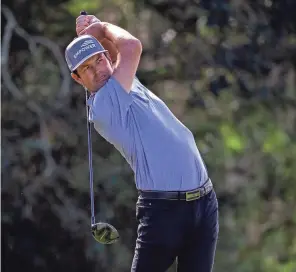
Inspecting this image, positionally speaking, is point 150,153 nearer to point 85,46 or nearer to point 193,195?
point 193,195

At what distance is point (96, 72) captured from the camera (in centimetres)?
306

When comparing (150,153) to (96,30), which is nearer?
(150,153)

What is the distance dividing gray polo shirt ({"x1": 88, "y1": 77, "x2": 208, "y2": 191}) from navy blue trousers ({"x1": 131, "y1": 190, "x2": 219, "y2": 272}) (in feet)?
0.22

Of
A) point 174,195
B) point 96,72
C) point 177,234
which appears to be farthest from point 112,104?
point 177,234

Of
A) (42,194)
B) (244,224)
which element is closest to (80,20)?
(42,194)

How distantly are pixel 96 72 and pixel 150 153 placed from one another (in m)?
0.32

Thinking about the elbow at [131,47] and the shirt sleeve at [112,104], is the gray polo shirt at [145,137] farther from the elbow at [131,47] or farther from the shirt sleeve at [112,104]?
the elbow at [131,47]

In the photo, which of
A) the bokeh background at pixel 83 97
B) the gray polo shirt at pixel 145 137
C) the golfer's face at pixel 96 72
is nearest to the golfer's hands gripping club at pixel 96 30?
the golfer's face at pixel 96 72

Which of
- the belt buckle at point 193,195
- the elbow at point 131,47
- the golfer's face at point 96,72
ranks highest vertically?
the elbow at point 131,47

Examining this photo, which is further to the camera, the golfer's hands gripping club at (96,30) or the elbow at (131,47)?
the golfer's hands gripping club at (96,30)

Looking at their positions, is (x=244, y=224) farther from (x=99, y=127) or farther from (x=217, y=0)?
(x=99, y=127)

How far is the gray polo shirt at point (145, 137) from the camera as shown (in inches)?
118

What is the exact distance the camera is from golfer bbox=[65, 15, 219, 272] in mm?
3000

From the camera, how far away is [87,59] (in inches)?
118
